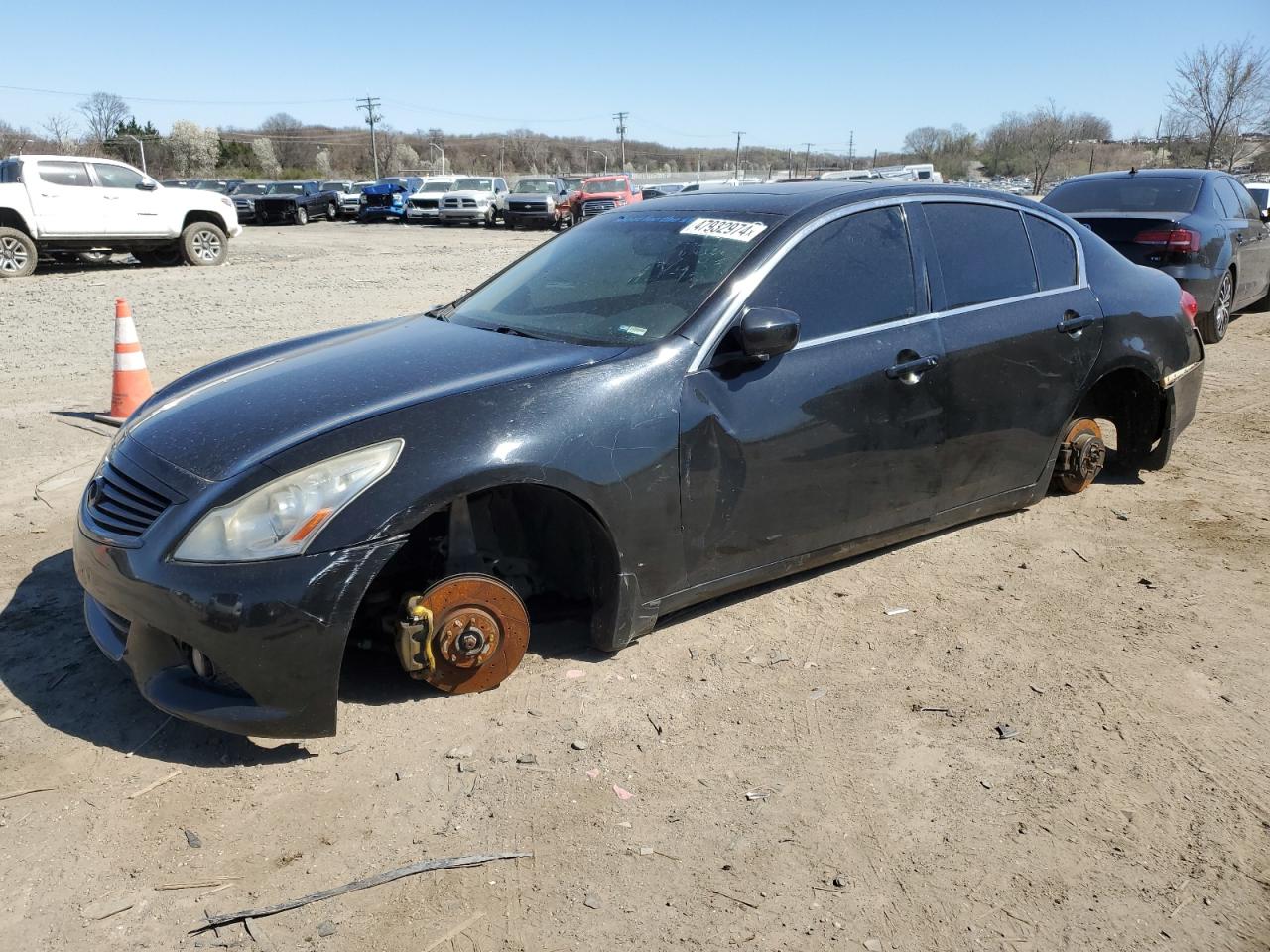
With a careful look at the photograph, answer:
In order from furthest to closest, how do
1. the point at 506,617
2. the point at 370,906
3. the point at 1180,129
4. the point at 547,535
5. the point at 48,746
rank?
the point at 1180,129, the point at 547,535, the point at 506,617, the point at 48,746, the point at 370,906

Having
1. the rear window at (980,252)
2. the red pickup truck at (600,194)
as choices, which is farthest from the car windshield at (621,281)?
the red pickup truck at (600,194)

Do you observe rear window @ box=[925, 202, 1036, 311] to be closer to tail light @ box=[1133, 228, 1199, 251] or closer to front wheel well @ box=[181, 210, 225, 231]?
tail light @ box=[1133, 228, 1199, 251]

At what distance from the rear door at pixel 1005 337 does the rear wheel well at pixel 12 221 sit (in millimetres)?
16203

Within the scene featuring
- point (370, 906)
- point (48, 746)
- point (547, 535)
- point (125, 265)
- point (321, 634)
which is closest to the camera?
point (370, 906)

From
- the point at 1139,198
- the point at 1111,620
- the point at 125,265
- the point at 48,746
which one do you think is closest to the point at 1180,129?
the point at 1139,198

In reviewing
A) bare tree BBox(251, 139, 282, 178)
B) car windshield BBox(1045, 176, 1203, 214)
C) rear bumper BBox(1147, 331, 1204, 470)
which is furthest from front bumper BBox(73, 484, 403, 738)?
bare tree BBox(251, 139, 282, 178)

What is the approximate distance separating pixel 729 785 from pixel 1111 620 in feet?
6.33

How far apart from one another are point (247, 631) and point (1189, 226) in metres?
9.02

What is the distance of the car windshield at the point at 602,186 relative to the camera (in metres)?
32.6

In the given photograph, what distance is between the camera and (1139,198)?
31.6 feet

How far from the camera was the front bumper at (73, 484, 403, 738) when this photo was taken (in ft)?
8.95

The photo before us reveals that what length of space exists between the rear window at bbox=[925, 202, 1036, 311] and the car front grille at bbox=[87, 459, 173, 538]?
3069mm

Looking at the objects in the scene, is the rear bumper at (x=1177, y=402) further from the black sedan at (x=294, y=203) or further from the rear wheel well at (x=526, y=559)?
the black sedan at (x=294, y=203)

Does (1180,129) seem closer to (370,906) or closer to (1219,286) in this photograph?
(1219,286)
